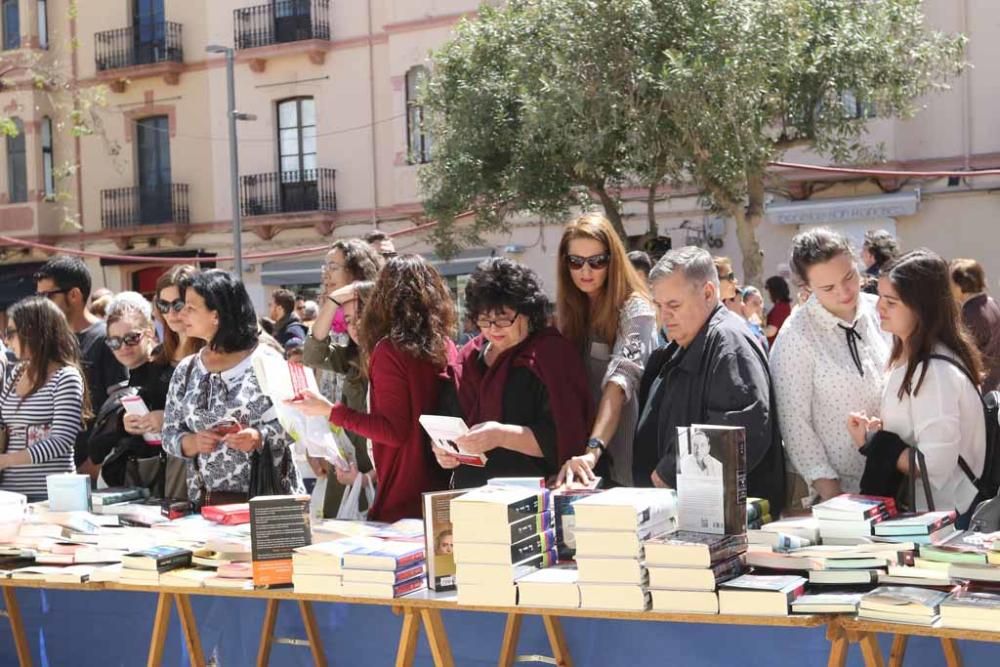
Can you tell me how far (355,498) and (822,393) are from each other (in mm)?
1927

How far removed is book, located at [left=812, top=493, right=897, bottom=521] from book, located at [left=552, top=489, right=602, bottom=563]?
639 mm

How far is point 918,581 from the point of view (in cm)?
314

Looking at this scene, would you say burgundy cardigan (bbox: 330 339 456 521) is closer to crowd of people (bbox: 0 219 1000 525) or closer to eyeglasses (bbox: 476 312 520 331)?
crowd of people (bbox: 0 219 1000 525)

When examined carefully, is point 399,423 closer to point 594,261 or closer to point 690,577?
point 594,261

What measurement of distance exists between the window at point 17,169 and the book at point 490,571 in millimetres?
23946

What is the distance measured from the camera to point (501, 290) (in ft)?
13.7

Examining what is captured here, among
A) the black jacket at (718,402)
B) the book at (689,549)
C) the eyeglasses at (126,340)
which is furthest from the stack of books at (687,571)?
the eyeglasses at (126,340)

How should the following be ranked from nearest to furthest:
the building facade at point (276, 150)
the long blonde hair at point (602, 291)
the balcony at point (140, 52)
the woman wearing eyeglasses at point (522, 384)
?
the woman wearing eyeglasses at point (522, 384) < the long blonde hair at point (602, 291) < the building facade at point (276, 150) < the balcony at point (140, 52)

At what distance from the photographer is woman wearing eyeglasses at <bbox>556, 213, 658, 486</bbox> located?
4.39m

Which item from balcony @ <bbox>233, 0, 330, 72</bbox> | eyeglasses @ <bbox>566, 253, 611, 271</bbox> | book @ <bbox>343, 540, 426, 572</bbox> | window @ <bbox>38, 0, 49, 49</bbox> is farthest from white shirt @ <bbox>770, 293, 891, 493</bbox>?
window @ <bbox>38, 0, 49, 49</bbox>

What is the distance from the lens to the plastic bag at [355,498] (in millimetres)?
4996

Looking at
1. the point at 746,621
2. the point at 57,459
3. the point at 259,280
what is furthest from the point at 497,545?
the point at 259,280

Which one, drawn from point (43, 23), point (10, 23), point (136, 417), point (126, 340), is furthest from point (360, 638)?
point (10, 23)

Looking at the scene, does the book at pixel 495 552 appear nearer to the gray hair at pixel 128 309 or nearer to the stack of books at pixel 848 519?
the stack of books at pixel 848 519
